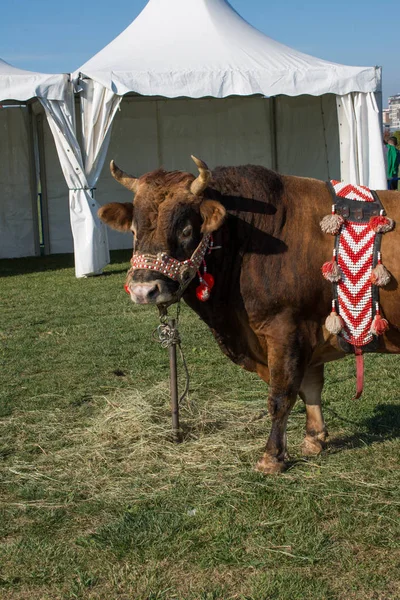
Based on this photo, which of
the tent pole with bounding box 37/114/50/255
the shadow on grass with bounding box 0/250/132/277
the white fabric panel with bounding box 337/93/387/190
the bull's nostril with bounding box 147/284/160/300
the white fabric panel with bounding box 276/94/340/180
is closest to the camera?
the bull's nostril with bounding box 147/284/160/300

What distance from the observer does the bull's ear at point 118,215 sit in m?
3.95

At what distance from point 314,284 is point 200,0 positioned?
1067cm

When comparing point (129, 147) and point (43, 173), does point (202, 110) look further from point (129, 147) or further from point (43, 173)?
point (43, 173)

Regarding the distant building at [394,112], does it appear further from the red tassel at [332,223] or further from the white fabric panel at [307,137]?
the red tassel at [332,223]

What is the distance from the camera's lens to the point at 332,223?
3.87 metres

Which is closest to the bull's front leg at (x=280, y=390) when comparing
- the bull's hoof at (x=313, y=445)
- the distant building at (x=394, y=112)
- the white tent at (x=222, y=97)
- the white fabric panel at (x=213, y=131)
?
the bull's hoof at (x=313, y=445)

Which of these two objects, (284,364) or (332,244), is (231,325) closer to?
(284,364)

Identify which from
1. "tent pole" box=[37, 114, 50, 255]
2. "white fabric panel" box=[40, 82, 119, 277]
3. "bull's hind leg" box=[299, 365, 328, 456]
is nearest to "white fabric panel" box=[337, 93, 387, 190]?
"white fabric panel" box=[40, 82, 119, 277]

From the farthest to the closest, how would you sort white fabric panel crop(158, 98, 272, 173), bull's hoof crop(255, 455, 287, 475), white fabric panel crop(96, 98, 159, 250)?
1. white fabric panel crop(158, 98, 272, 173)
2. white fabric panel crop(96, 98, 159, 250)
3. bull's hoof crop(255, 455, 287, 475)

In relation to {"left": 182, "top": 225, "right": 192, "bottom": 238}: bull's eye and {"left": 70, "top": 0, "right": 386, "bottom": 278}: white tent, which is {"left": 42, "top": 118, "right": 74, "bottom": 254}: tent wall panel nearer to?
{"left": 70, "top": 0, "right": 386, "bottom": 278}: white tent

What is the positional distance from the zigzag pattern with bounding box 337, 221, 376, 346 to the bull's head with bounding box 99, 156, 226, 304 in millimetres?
689

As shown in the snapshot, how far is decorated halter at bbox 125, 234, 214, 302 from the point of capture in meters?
3.63

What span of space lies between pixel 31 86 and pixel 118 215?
7.57m

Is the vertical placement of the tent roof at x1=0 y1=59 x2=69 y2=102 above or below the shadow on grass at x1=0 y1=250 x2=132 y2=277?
above
